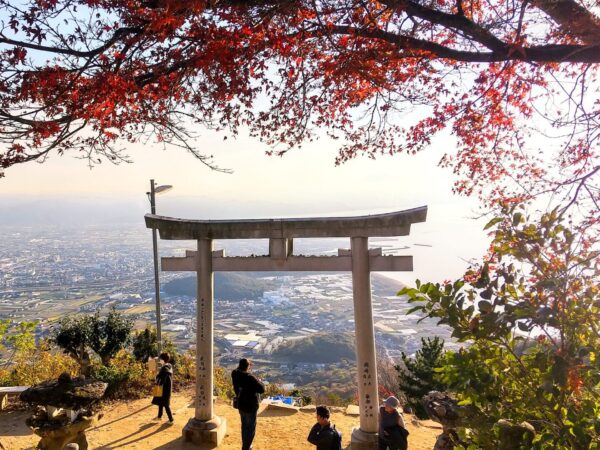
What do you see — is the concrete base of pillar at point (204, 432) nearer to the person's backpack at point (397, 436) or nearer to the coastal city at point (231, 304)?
the person's backpack at point (397, 436)

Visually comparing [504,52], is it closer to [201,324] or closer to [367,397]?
[367,397]

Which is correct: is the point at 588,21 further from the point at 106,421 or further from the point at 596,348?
the point at 106,421

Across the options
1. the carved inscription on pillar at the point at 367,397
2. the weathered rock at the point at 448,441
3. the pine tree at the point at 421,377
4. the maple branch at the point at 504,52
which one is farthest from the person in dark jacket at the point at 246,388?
the pine tree at the point at 421,377

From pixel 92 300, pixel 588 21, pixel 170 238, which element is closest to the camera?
pixel 588 21

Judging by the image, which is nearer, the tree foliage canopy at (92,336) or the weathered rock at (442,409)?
the weathered rock at (442,409)

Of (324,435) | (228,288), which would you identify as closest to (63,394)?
(324,435)

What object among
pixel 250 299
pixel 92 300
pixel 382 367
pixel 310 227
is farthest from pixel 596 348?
pixel 92 300

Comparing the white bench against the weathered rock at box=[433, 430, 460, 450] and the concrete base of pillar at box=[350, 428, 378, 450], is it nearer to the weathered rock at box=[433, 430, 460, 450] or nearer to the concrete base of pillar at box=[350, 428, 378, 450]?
the concrete base of pillar at box=[350, 428, 378, 450]

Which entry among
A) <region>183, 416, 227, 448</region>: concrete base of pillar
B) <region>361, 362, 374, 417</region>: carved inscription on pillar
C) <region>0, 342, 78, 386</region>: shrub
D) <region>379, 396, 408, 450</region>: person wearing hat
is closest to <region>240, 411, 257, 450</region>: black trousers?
<region>183, 416, 227, 448</region>: concrete base of pillar
